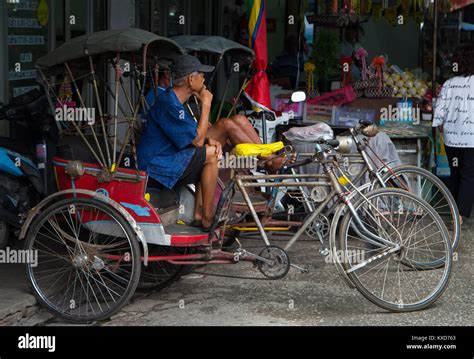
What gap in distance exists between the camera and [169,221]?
612cm

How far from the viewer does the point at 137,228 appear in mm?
5531

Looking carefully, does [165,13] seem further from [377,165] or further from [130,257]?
[130,257]

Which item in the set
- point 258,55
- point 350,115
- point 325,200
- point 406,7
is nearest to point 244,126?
point 325,200

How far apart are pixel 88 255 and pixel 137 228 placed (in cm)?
46

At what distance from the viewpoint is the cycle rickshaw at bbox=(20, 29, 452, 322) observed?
5.60 m

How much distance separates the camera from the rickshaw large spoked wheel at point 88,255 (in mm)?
5547

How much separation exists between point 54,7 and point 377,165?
12.2 ft

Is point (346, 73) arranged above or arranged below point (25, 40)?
below
